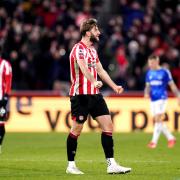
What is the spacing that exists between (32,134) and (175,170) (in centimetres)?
988

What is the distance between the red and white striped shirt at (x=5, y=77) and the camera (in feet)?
47.4

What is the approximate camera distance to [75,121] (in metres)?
11.3

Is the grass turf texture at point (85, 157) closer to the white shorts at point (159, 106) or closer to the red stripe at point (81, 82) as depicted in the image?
the white shorts at point (159, 106)

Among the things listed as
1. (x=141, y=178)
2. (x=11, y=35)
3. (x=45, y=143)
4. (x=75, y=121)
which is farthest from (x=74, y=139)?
(x=11, y=35)

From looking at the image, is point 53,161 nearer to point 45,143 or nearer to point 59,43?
point 45,143

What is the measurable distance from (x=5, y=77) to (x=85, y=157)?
215 cm

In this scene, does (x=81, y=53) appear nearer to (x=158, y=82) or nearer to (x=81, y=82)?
(x=81, y=82)

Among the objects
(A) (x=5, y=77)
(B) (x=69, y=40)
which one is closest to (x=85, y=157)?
(A) (x=5, y=77)

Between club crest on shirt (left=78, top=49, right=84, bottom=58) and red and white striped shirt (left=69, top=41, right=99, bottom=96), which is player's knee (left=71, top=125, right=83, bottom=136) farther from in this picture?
club crest on shirt (left=78, top=49, right=84, bottom=58)

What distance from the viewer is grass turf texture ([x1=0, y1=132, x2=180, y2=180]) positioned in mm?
11164

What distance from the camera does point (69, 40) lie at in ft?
77.3

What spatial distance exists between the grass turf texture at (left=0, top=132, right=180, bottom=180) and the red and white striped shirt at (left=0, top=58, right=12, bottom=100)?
126cm

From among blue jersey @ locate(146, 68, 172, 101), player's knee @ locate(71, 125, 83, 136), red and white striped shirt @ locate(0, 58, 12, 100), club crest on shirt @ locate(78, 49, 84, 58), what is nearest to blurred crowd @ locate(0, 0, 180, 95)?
blue jersey @ locate(146, 68, 172, 101)

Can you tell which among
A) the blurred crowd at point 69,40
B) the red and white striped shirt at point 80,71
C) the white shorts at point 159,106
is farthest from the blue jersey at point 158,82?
the red and white striped shirt at point 80,71
